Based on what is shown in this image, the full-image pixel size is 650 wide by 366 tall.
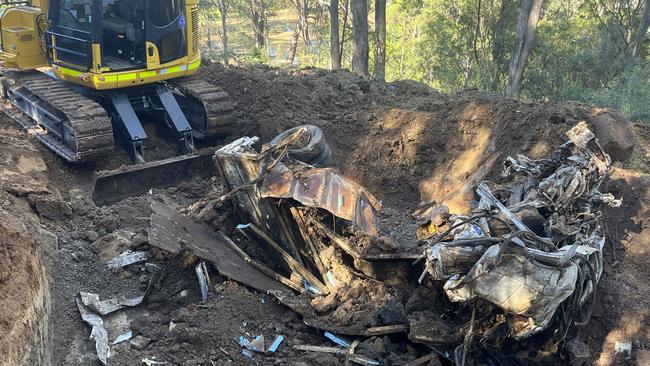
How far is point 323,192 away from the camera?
19.2 ft

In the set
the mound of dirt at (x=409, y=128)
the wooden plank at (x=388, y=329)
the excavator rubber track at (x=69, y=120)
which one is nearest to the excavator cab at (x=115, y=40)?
the excavator rubber track at (x=69, y=120)

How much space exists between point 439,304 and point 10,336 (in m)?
3.44

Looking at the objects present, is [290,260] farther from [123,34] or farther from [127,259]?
[123,34]

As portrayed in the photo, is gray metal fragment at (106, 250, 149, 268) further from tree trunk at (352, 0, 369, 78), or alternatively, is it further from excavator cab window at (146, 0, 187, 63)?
tree trunk at (352, 0, 369, 78)

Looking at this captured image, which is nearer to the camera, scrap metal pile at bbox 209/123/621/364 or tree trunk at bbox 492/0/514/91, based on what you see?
scrap metal pile at bbox 209/123/621/364

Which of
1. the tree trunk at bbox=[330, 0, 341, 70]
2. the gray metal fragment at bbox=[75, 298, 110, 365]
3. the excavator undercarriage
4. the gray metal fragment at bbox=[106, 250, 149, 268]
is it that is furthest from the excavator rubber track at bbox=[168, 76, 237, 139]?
the tree trunk at bbox=[330, 0, 341, 70]

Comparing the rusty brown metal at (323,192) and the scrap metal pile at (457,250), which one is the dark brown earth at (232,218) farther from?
the rusty brown metal at (323,192)

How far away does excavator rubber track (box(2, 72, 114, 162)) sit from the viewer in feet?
26.2

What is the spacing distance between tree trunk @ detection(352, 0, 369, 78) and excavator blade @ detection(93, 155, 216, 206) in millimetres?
7804

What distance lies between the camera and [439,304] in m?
5.16

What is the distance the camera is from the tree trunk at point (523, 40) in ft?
52.2

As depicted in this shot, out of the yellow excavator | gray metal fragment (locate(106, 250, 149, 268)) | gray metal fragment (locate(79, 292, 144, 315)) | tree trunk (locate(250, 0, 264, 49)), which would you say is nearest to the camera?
gray metal fragment (locate(79, 292, 144, 315))

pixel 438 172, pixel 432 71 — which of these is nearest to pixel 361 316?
pixel 438 172

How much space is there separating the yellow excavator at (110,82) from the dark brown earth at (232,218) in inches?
14.7
